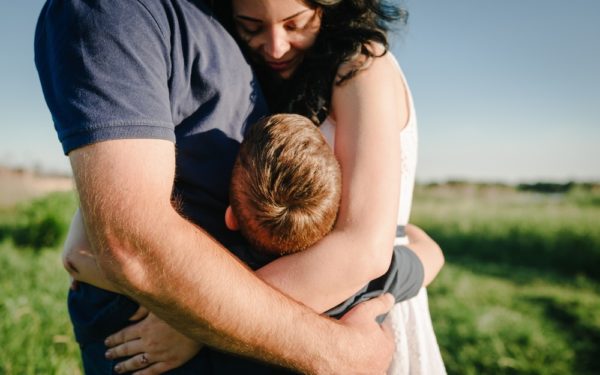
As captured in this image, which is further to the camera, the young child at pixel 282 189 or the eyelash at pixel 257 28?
the eyelash at pixel 257 28

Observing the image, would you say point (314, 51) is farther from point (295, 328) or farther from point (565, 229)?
point (565, 229)

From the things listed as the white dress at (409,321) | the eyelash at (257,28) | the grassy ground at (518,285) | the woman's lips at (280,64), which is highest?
the eyelash at (257,28)

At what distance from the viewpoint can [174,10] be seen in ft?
4.55

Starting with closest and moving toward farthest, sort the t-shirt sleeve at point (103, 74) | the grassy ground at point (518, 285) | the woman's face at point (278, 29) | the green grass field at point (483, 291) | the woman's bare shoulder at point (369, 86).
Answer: the t-shirt sleeve at point (103, 74) < the woman's bare shoulder at point (369, 86) < the woman's face at point (278, 29) < the green grass field at point (483, 291) < the grassy ground at point (518, 285)

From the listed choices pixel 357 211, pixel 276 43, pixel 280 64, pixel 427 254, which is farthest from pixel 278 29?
pixel 427 254

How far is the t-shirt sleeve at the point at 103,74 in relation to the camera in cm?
114

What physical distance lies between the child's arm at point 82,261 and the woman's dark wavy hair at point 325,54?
35.2 inches

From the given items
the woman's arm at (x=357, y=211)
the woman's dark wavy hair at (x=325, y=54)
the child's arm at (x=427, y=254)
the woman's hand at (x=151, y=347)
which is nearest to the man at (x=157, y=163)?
the woman's arm at (x=357, y=211)

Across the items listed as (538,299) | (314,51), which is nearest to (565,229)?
(538,299)

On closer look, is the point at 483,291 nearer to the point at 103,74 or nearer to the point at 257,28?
the point at 257,28

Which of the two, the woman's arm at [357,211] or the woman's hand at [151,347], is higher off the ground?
the woman's arm at [357,211]

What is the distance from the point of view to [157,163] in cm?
120

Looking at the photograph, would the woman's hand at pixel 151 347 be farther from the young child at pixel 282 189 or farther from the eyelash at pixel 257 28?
the eyelash at pixel 257 28

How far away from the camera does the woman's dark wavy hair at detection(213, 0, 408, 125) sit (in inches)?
68.8
